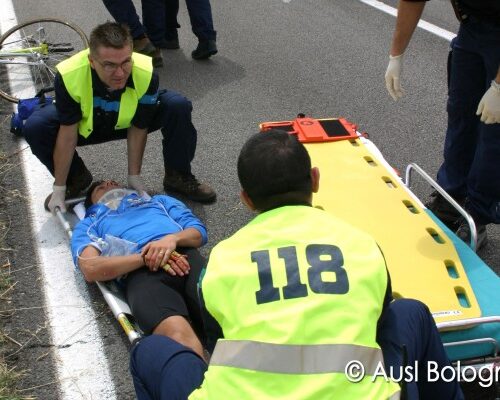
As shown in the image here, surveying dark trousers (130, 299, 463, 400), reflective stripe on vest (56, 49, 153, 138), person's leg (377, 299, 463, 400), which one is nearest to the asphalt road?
dark trousers (130, 299, 463, 400)

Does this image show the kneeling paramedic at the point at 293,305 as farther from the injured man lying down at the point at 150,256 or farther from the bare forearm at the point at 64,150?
the bare forearm at the point at 64,150

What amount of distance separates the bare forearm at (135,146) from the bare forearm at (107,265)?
911 mm

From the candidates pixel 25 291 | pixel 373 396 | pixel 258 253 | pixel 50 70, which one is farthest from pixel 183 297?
pixel 50 70

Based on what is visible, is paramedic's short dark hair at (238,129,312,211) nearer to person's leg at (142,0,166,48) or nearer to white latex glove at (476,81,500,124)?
white latex glove at (476,81,500,124)

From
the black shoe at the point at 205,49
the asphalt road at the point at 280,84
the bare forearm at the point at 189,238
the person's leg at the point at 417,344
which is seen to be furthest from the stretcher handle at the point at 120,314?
the black shoe at the point at 205,49

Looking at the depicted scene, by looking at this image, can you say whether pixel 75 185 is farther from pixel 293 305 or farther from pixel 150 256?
pixel 293 305

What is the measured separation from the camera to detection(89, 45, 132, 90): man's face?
3.54 meters

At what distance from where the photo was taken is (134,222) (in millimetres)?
3441

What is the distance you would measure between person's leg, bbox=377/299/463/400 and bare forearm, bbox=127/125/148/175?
2.13m

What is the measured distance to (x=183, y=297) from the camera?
124 inches

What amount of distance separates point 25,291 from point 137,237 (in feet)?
2.13

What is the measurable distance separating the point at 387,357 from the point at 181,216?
1.63m

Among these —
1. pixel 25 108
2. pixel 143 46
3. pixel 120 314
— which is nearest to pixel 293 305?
pixel 120 314

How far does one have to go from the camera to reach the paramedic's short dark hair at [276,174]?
219 centimetres
